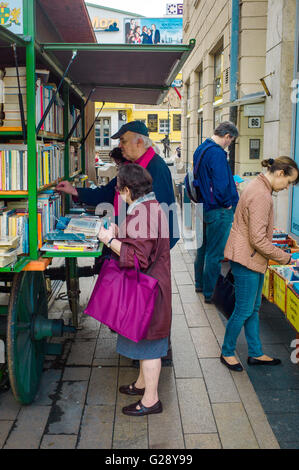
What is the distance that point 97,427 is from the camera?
129 inches

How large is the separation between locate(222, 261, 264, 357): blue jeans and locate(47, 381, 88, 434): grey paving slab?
1.24 m

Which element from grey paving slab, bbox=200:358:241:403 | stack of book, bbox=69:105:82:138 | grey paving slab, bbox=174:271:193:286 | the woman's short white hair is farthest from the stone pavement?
stack of book, bbox=69:105:82:138

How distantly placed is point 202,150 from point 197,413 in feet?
10.3

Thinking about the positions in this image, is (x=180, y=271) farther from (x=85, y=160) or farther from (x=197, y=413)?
(x=197, y=413)

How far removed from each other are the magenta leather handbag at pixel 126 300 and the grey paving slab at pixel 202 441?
0.71 meters

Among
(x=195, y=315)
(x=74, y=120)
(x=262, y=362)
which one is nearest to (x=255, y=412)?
→ (x=262, y=362)

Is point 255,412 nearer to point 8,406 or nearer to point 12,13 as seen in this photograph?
point 8,406

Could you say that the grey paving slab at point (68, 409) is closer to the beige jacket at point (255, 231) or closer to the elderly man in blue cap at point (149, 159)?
the elderly man in blue cap at point (149, 159)

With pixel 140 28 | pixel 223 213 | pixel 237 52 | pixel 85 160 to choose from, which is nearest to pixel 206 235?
pixel 223 213

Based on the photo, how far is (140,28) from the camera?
42469 mm

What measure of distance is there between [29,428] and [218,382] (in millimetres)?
1493

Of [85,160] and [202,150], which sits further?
[85,160]

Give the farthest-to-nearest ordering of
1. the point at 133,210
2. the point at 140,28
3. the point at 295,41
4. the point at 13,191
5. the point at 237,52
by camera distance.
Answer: the point at 140,28 < the point at 237,52 < the point at 295,41 < the point at 13,191 < the point at 133,210

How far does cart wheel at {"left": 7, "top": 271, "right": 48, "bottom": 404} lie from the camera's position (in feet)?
10.7
